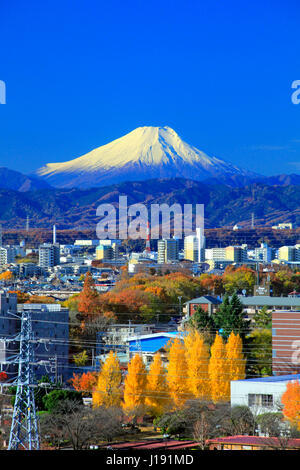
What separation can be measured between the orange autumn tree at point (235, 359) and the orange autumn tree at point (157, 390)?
781 millimetres

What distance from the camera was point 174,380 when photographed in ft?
29.5

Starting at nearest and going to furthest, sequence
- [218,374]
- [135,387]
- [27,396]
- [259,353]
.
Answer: [27,396]
[135,387]
[218,374]
[259,353]

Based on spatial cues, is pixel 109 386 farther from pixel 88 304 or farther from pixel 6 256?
pixel 6 256

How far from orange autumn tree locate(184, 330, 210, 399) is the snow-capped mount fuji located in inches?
2576

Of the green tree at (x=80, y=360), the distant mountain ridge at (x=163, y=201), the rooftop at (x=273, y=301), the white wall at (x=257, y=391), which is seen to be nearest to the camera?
the white wall at (x=257, y=391)

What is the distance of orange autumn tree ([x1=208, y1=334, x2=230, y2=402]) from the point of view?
8930mm

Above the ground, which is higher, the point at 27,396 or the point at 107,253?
the point at 107,253

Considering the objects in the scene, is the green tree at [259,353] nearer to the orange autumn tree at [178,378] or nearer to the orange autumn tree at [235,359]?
the orange autumn tree at [235,359]

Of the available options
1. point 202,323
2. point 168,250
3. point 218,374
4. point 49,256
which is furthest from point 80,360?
point 168,250

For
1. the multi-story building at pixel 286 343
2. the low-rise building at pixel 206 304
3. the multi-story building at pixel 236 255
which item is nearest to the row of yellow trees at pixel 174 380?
the multi-story building at pixel 286 343

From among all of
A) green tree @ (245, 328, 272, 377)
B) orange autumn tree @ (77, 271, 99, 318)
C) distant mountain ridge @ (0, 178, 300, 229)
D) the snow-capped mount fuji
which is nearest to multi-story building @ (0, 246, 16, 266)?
orange autumn tree @ (77, 271, 99, 318)

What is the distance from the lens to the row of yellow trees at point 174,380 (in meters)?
8.76

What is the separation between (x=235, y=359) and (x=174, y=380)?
2.88 feet
